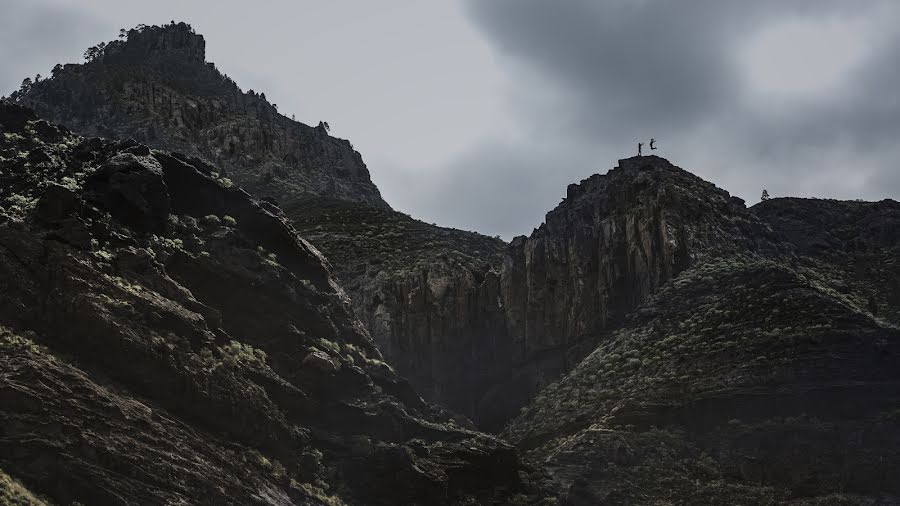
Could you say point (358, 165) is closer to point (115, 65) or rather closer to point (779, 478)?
point (115, 65)

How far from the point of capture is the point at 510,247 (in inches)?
3506

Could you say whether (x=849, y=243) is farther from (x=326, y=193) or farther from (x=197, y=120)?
(x=197, y=120)

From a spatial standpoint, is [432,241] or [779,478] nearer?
[779,478]

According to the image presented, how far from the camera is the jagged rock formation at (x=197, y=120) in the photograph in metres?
129

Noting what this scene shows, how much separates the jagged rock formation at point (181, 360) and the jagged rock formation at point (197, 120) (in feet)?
233

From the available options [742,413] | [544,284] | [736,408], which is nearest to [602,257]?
[544,284]

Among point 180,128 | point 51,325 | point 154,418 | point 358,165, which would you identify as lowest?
point 154,418

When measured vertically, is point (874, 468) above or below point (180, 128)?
below

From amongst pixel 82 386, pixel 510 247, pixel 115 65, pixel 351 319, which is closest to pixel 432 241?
pixel 510 247

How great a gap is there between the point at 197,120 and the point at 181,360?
107391 mm

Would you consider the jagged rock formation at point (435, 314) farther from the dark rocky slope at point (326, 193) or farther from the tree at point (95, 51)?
the tree at point (95, 51)

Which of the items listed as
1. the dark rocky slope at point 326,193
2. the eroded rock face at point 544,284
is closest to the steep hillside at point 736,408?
the eroded rock face at point 544,284

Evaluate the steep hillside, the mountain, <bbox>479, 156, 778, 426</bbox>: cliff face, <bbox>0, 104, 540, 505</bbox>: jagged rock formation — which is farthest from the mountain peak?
the steep hillside

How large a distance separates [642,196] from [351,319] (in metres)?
33.8
